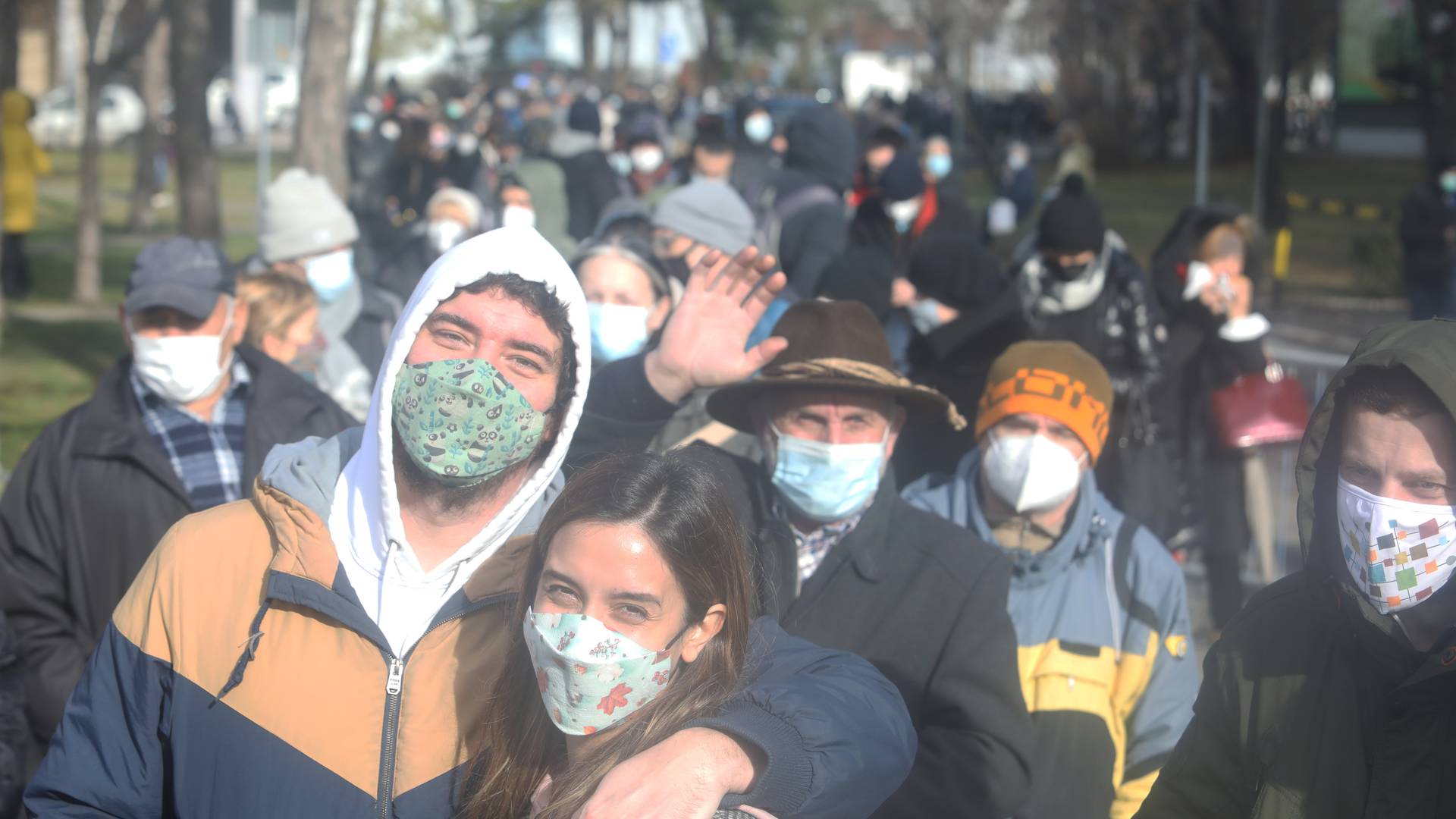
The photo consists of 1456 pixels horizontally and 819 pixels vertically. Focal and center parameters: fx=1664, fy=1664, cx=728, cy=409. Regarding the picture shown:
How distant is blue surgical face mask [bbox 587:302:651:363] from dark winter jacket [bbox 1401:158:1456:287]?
9.87m

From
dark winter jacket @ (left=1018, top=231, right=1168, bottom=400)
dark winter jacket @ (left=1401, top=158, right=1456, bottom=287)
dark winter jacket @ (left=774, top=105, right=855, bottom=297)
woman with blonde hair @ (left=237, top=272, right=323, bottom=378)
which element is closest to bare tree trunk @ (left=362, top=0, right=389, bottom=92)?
dark winter jacket @ (left=1401, top=158, right=1456, bottom=287)

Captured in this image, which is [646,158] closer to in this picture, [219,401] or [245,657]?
[219,401]

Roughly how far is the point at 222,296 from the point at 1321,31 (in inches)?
1872

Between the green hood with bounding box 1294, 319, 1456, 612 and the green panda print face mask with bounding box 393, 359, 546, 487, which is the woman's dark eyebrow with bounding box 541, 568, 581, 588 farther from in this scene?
the green hood with bounding box 1294, 319, 1456, 612

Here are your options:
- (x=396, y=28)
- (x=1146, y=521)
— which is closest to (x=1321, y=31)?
(x=396, y=28)

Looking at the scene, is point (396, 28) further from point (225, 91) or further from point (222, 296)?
point (222, 296)

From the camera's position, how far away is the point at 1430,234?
43.3ft

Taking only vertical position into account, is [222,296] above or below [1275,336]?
above

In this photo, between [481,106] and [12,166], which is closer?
[12,166]

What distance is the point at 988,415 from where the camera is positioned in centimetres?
461

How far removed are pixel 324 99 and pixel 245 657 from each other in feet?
32.4

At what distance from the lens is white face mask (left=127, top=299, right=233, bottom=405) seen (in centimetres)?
467

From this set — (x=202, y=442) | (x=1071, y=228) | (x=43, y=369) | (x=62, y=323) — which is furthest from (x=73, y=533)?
(x=62, y=323)

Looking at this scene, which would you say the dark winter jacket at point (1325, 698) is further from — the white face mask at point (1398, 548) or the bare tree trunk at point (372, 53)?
the bare tree trunk at point (372, 53)
